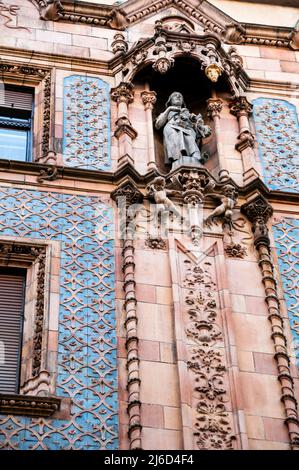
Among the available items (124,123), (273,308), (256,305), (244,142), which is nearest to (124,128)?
(124,123)

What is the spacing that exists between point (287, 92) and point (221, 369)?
5949 mm

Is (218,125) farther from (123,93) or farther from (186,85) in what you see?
(123,93)

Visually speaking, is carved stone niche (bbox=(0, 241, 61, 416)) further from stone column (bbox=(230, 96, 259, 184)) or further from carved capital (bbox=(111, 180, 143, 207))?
stone column (bbox=(230, 96, 259, 184))

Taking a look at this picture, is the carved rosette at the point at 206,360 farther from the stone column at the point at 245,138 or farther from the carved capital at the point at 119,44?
the carved capital at the point at 119,44

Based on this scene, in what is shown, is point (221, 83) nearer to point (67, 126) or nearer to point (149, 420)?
point (67, 126)

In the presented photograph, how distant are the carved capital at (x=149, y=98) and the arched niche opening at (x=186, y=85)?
0.52ft

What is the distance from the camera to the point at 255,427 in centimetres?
1248

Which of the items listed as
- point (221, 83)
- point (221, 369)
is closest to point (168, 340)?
point (221, 369)

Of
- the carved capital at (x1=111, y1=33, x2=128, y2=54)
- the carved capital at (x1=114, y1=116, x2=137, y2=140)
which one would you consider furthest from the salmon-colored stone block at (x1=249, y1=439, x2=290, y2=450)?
the carved capital at (x1=111, y1=33, x2=128, y2=54)

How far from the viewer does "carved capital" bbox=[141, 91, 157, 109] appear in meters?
16.4

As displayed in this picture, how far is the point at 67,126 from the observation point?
1589 cm

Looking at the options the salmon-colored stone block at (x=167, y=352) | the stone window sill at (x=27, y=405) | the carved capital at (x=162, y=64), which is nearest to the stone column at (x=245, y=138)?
the carved capital at (x=162, y=64)

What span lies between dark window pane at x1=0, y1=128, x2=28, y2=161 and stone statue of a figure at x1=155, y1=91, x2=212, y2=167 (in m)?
1.85

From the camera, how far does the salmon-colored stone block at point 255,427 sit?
1239 centimetres
